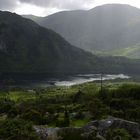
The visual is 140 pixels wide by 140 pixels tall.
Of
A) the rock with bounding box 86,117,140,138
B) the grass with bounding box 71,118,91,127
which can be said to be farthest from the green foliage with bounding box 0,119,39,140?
the grass with bounding box 71,118,91,127

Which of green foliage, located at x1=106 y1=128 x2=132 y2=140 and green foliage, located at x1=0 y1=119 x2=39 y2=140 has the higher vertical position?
green foliage, located at x1=0 y1=119 x2=39 y2=140

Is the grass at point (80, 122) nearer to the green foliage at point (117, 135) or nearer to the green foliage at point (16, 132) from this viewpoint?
the green foliage at point (117, 135)

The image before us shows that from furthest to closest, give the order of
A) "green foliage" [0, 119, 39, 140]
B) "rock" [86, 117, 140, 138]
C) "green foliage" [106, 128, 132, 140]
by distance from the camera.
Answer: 1. "rock" [86, 117, 140, 138]
2. "green foliage" [106, 128, 132, 140]
3. "green foliage" [0, 119, 39, 140]

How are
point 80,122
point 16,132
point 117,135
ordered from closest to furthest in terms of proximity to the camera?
point 16,132
point 117,135
point 80,122

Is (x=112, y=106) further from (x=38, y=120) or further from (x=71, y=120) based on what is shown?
(x=38, y=120)

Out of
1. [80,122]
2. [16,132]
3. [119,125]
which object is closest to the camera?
[16,132]

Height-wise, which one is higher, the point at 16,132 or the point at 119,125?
the point at 16,132

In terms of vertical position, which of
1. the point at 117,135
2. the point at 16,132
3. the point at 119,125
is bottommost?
the point at 119,125

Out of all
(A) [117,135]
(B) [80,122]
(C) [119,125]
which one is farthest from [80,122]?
(A) [117,135]

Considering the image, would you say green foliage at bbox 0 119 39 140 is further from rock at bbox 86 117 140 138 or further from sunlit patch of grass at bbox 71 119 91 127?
sunlit patch of grass at bbox 71 119 91 127

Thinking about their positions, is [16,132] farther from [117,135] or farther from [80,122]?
[80,122]

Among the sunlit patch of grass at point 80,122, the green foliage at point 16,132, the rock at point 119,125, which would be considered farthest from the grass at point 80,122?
the green foliage at point 16,132

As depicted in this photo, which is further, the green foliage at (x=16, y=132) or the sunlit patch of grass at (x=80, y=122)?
the sunlit patch of grass at (x=80, y=122)

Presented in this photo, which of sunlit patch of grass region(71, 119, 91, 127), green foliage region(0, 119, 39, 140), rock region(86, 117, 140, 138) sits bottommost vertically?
sunlit patch of grass region(71, 119, 91, 127)
